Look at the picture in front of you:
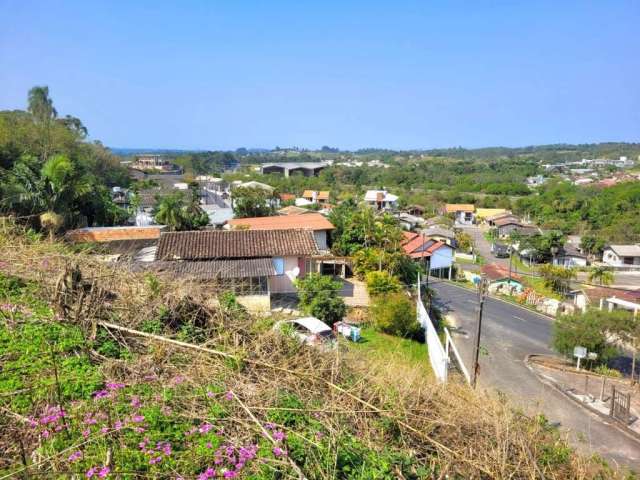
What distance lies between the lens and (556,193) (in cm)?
6328

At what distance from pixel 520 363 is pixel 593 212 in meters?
45.1

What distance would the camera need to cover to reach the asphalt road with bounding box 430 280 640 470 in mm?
10219

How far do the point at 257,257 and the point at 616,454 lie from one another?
12.0 meters

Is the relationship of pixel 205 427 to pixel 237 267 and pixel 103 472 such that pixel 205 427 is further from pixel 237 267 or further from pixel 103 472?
pixel 237 267

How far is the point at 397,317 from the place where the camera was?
15.4 meters

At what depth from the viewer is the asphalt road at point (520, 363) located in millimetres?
10219

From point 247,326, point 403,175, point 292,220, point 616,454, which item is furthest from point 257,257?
point 403,175

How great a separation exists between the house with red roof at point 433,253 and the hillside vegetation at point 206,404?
72.3 ft

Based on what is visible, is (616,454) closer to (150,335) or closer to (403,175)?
(150,335)

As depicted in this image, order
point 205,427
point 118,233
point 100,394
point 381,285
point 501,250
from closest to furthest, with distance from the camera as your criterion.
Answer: point 205,427 → point 100,394 → point 381,285 → point 118,233 → point 501,250

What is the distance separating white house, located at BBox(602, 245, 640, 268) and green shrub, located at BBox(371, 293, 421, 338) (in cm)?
3197

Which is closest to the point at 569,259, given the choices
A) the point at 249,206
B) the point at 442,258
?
the point at 442,258

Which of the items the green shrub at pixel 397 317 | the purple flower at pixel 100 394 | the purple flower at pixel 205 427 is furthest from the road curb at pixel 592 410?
the purple flower at pixel 100 394

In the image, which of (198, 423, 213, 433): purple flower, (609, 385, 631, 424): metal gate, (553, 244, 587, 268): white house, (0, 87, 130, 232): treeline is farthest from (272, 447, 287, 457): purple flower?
(553, 244, 587, 268): white house
